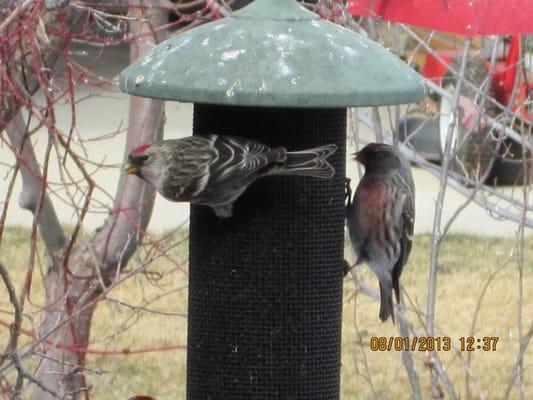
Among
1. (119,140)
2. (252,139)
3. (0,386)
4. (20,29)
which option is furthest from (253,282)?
(119,140)

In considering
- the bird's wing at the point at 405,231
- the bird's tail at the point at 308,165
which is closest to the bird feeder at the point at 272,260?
the bird's tail at the point at 308,165

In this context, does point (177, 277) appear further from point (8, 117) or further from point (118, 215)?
point (8, 117)

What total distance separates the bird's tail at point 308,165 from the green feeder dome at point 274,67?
29 centimetres

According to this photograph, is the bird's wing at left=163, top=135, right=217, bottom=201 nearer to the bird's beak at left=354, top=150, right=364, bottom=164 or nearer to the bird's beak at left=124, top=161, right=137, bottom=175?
the bird's beak at left=124, top=161, right=137, bottom=175

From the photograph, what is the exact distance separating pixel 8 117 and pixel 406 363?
6.11 ft

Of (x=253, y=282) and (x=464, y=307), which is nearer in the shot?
(x=253, y=282)

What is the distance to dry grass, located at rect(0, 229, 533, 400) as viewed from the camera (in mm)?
7621

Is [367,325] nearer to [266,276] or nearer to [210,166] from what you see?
[266,276]

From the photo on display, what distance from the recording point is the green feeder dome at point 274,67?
334cm

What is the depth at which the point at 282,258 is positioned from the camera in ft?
12.8

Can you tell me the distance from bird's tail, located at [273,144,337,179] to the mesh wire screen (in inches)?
8.2
